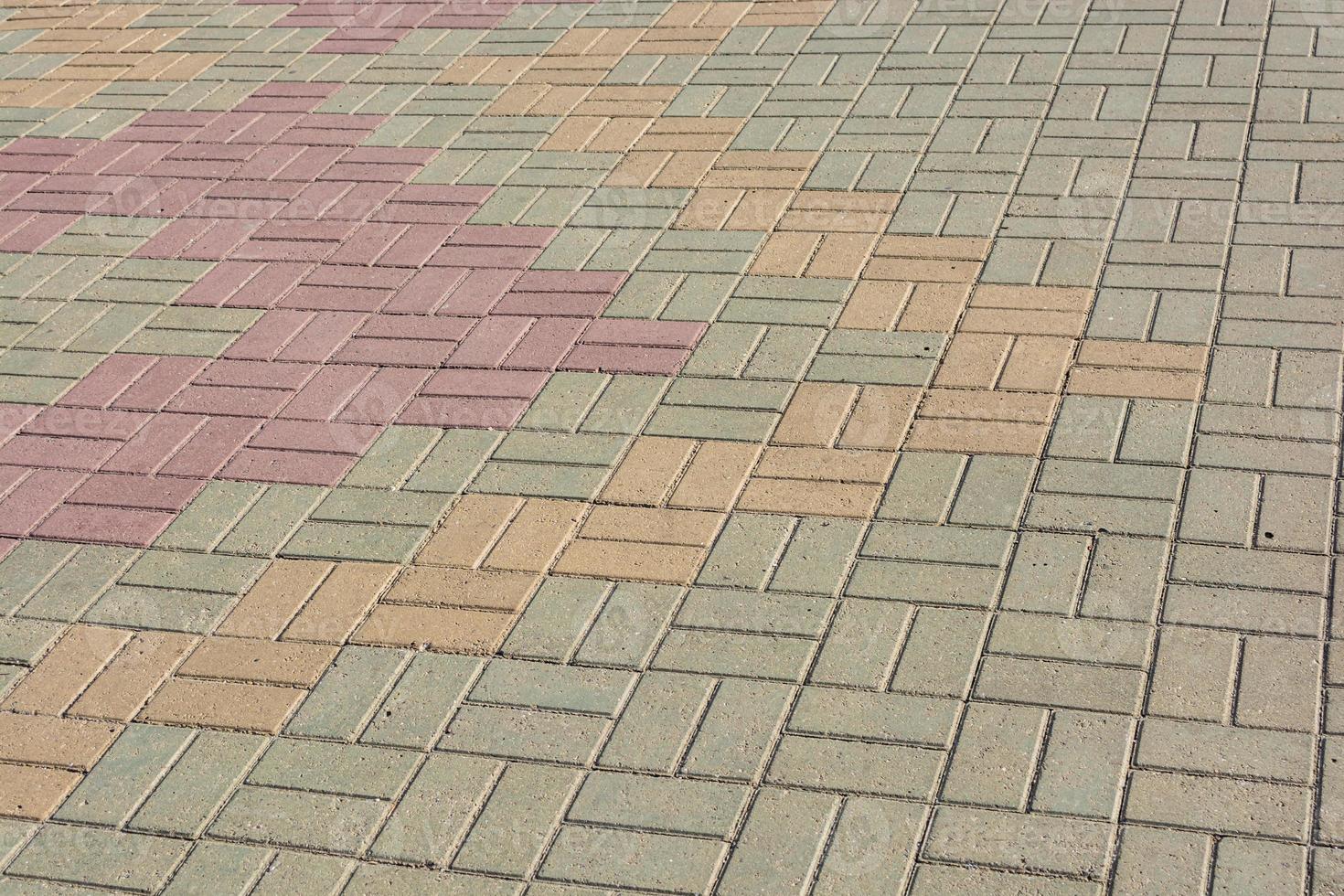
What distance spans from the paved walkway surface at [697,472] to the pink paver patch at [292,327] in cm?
2

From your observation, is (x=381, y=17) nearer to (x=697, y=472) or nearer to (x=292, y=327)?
(x=292, y=327)

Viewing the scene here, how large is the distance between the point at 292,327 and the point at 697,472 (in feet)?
4.91

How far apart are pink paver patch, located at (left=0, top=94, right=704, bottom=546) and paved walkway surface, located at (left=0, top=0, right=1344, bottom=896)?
0.06ft

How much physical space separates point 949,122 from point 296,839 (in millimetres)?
3514

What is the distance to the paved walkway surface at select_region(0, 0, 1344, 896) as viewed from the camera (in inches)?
110

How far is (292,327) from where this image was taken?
4.53 meters

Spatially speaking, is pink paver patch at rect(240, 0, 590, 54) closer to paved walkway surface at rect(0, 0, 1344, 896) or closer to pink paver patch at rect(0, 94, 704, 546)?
paved walkway surface at rect(0, 0, 1344, 896)

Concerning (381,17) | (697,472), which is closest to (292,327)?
(697,472)

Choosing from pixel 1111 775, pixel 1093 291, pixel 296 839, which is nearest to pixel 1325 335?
pixel 1093 291

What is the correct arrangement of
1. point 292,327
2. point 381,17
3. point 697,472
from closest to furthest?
point 697,472 < point 292,327 < point 381,17

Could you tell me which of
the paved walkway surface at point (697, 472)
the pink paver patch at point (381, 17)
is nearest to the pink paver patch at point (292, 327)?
the paved walkway surface at point (697, 472)

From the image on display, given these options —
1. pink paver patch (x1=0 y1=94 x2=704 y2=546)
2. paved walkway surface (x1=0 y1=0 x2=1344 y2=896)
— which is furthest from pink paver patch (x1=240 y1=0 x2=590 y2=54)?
pink paver patch (x1=0 y1=94 x2=704 y2=546)

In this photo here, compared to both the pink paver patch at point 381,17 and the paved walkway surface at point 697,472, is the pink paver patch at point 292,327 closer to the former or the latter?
the paved walkway surface at point 697,472

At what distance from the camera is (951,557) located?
10.9ft
